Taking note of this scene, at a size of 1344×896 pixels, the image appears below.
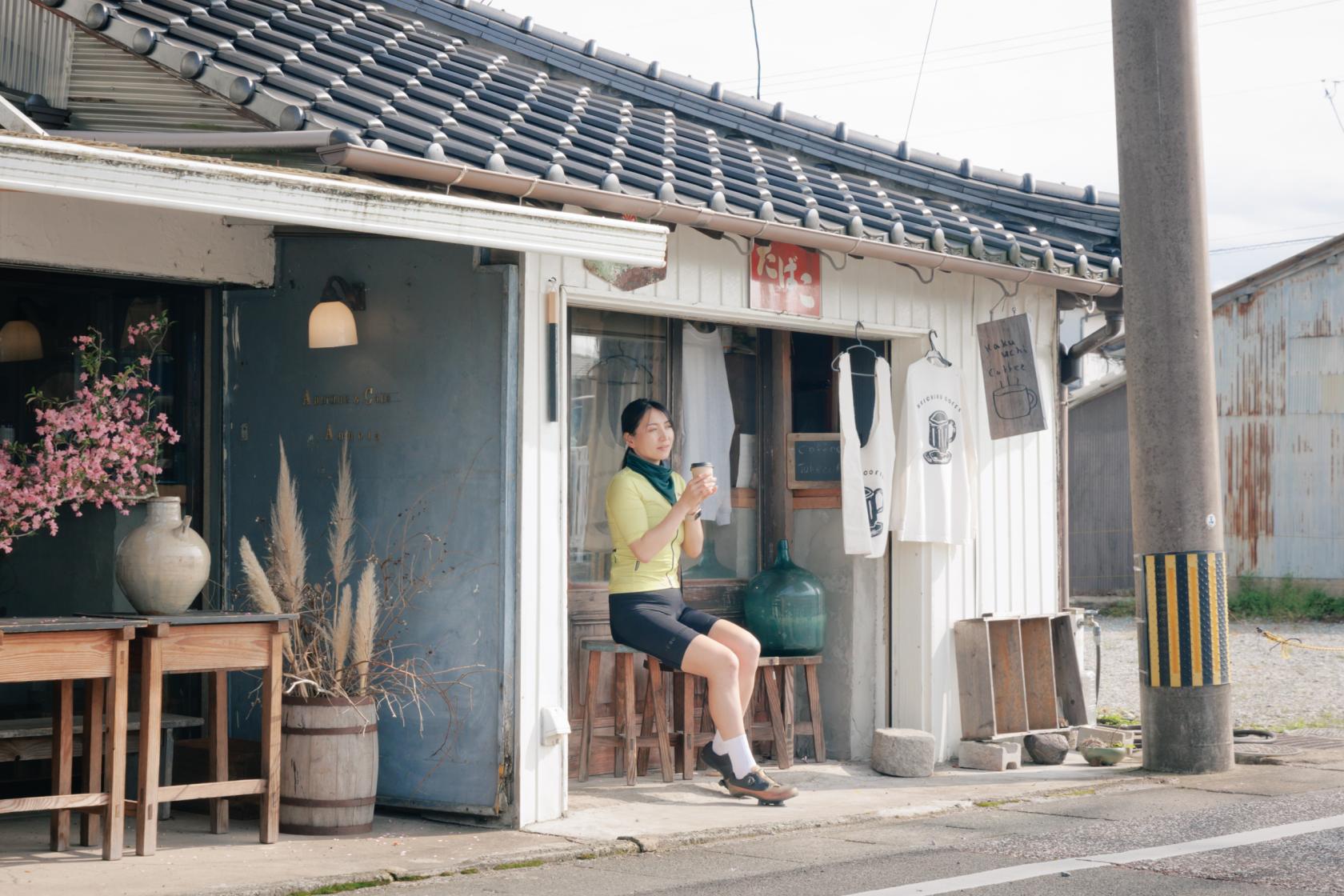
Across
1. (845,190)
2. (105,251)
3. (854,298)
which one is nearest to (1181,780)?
(854,298)

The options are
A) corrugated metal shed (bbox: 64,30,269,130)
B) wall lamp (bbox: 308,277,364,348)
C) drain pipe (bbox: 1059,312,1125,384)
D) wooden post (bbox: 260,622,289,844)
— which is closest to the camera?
wooden post (bbox: 260,622,289,844)

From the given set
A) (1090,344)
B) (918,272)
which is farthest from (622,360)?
(1090,344)

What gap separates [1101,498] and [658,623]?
1839 centimetres

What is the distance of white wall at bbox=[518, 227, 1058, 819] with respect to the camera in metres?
6.81

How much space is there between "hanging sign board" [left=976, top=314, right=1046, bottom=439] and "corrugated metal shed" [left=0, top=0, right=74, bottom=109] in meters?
5.40

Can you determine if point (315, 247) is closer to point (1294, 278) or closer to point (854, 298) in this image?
point (854, 298)

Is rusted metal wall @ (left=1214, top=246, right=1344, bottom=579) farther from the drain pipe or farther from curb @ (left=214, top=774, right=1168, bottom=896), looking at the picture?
curb @ (left=214, top=774, right=1168, bottom=896)

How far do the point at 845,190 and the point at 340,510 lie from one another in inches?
146

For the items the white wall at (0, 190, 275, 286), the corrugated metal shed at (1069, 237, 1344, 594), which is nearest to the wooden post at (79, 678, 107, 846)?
the white wall at (0, 190, 275, 286)

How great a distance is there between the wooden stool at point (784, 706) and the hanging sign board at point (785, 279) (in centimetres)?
201

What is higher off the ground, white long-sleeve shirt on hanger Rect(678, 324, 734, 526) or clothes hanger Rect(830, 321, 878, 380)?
clothes hanger Rect(830, 321, 878, 380)

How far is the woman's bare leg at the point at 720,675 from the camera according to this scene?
285 inches

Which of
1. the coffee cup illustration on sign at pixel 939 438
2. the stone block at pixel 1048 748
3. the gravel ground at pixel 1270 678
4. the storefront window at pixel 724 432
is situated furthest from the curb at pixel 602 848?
the gravel ground at pixel 1270 678

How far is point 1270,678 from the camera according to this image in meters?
14.2
